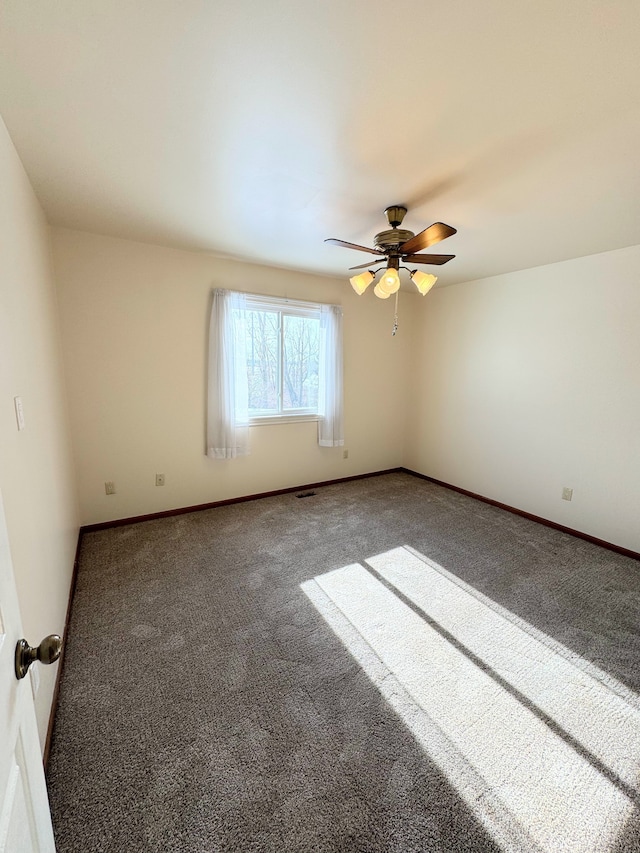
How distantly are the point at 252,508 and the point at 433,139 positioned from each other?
10.4 feet

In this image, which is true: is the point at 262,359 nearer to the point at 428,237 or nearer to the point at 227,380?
the point at 227,380

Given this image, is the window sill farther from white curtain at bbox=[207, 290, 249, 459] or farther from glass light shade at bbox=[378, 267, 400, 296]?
glass light shade at bbox=[378, 267, 400, 296]

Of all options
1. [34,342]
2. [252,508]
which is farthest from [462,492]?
[34,342]

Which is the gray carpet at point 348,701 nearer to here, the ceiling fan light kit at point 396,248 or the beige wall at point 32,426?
the beige wall at point 32,426

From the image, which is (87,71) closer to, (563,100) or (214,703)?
(563,100)

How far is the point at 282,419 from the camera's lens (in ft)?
12.7

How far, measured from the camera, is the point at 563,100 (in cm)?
130

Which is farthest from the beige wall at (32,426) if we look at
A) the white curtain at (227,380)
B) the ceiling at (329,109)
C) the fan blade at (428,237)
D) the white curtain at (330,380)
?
the white curtain at (330,380)

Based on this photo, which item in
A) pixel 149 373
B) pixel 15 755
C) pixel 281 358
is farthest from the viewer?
pixel 281 358

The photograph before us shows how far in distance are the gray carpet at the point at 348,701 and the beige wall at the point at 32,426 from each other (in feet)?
1.10

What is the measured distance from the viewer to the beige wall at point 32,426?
50.7 inches

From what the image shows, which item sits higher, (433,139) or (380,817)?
(433,139)

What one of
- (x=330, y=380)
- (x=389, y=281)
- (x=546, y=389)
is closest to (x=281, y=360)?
(x=330, y=380)

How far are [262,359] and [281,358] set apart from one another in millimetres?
219
